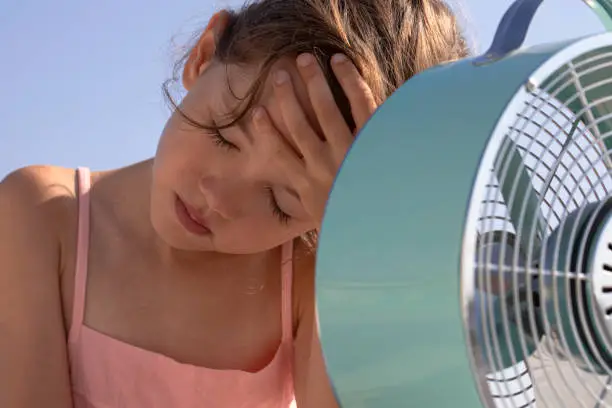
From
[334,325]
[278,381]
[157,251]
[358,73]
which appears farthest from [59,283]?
[334,325]

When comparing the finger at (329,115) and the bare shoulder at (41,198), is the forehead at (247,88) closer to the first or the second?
the finger at (329,115)

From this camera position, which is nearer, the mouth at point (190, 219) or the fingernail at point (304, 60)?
the fingernail at point (304, 60)

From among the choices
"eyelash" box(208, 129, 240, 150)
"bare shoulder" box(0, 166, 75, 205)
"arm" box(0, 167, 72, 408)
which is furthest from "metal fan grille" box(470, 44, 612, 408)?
"bare shoulder" box(0, 166, 75, 205)

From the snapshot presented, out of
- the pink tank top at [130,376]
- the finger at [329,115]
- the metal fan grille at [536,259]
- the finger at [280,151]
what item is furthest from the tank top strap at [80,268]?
the metal fan grille at [536,259]

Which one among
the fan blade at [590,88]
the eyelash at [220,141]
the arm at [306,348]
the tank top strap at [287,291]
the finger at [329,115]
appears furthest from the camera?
the tank top strap at [287,291]

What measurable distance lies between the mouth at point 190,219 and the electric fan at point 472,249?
2.23 feet

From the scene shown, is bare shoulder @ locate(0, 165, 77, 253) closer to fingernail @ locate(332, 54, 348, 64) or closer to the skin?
the skin

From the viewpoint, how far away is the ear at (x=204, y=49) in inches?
69.0

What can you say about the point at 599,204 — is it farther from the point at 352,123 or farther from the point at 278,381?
the point at 278,381

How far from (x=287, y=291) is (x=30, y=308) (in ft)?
2.14

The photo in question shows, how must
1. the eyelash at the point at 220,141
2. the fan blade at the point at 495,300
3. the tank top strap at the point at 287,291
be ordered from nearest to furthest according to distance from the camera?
the fan blade at the point at 495,300
the eyelash at the point at 220,141
the tank top strap at the point at 287,291

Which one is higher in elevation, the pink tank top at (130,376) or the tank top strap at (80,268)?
the tank top strap at (80,268)

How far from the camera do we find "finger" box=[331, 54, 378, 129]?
1400mm

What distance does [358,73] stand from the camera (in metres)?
1.44
